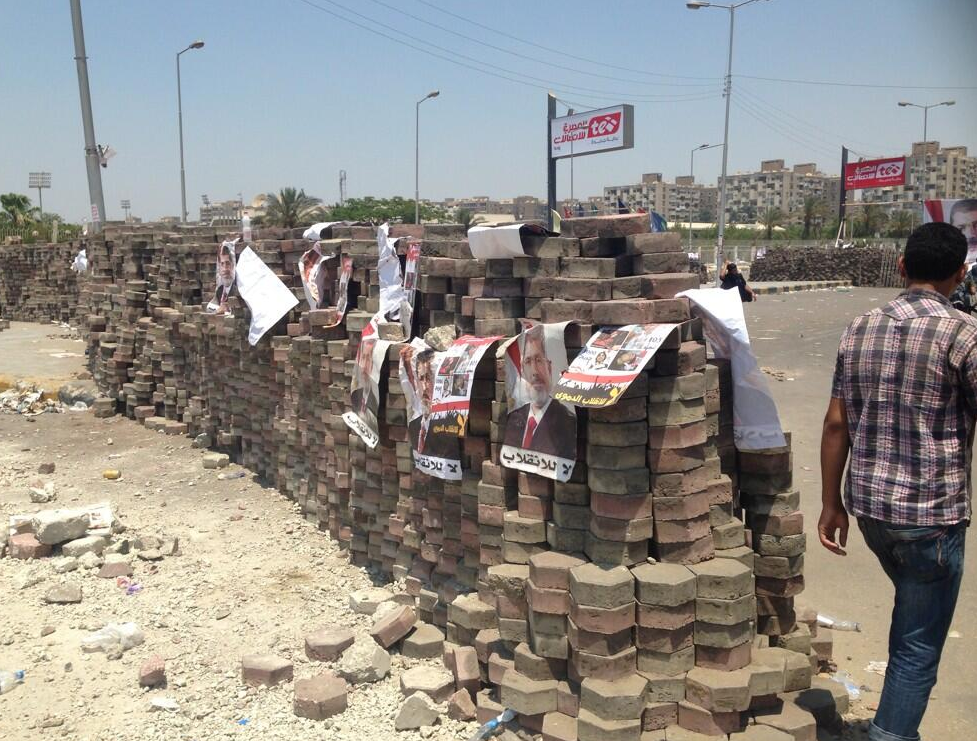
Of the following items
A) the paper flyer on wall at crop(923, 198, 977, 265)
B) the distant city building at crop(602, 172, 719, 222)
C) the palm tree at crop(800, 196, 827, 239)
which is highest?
the distant city building at crop(602, 172, 719, 222)

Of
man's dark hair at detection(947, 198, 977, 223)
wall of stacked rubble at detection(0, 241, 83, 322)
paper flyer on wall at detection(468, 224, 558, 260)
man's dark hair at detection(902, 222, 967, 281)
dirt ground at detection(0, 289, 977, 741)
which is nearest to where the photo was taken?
man's dark hair at detection(902, 222, 967, 281)

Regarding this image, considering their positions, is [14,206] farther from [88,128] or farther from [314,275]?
[314,275]

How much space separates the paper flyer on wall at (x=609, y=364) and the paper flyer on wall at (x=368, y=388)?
6.58 feet

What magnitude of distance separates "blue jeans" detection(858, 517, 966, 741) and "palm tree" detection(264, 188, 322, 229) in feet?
127

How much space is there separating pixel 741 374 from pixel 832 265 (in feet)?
129

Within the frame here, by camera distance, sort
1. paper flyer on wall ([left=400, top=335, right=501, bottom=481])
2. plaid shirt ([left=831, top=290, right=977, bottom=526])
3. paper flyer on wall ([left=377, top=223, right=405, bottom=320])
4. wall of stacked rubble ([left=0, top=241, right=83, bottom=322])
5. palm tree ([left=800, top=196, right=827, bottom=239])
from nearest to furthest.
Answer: plaid shirt ([left=831, top=290, right=977, bottom=526])
paper flyer on wall ([left=400, top=335, right=501, bottom=481])
paper flyer on wall ([left=377, top=223, right=405, bottom=320])
wall of stacked rubble ([left=0, top=241, right=83, bottom=322])
palm tree ([left=800, top=196, right=827, bottom=239])

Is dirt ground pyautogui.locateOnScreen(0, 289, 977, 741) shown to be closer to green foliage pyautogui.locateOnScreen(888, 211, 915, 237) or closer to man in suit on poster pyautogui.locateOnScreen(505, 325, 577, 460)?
man in suit on poster pyautogui.locateOnScreen(505, 325, 577, 460)

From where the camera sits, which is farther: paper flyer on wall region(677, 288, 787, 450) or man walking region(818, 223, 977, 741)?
paper flyer on wall region(677, 288, 787, 450)

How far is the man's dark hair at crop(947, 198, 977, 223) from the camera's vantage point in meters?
10.5

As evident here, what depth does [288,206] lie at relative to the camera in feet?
132

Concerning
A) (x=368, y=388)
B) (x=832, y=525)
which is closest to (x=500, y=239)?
(x=368, y=388)

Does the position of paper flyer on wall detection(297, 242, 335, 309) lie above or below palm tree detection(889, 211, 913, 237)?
below

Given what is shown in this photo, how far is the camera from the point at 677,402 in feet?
11.9

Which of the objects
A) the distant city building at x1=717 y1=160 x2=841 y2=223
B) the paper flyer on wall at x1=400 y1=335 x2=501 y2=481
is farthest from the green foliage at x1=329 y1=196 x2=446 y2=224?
the distant city building at x1=717 y1=160 x2=841 y2=223
